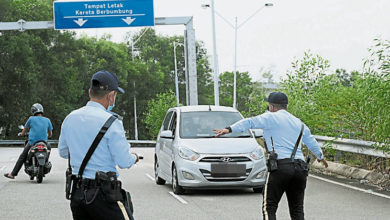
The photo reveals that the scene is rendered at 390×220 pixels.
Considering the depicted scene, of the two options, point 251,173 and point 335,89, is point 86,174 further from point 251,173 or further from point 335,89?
point 335,89

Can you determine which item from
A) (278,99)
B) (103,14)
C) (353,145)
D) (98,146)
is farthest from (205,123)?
(103,14)

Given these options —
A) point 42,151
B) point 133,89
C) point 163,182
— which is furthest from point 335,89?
point 133,89

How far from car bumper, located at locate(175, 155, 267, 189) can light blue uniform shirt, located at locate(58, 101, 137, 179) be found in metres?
7.66

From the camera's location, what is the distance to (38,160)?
15.4 m

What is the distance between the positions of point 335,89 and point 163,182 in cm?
524

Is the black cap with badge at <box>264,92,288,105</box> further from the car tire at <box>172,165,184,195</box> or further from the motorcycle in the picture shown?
the motorcycle

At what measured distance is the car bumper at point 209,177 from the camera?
41.9ft

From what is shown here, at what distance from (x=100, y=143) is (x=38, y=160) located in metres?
10.7

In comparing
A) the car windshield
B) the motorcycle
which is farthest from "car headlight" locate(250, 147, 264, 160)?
the motorcycle

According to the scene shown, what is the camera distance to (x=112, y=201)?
16.5 ft

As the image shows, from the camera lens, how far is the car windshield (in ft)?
45.1

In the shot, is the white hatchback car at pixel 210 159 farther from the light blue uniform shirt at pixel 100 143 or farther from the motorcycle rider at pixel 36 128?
the light blue uniform shirt at pixel 100 143

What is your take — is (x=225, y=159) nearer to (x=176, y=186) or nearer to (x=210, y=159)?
(x=210, y=159)

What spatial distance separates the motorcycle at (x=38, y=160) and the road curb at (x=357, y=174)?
6557mm
